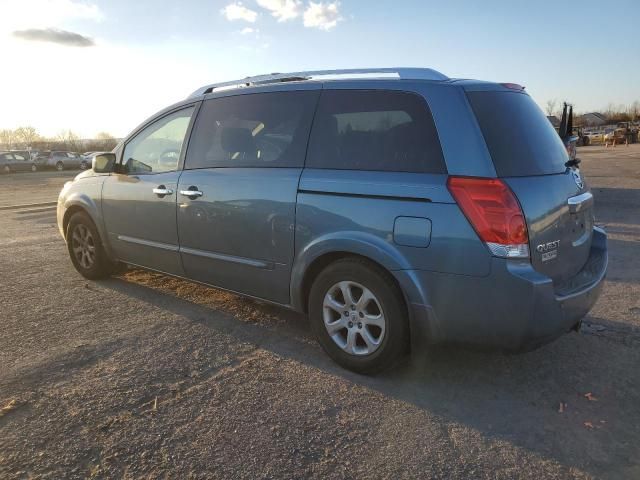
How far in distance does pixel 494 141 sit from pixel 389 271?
962 millimetres

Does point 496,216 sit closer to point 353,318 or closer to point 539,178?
point 539,178

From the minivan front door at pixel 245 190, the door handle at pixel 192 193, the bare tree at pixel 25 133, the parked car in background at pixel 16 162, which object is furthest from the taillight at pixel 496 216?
the bare tree at pixel 25 133

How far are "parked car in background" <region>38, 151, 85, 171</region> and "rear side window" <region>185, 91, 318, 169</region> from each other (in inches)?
1552

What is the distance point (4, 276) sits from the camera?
18.8 feet

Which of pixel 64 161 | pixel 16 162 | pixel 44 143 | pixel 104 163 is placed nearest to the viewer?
pixel 104 163

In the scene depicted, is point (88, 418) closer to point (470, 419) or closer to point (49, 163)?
Result: point (470, 419)

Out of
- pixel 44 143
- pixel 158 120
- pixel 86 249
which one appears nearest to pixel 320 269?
pixel 158 120

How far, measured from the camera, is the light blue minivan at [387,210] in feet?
9.30

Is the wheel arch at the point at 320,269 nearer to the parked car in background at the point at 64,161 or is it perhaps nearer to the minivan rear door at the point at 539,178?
the minivan rear door at the point at 539,178

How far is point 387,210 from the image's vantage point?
3062 mm

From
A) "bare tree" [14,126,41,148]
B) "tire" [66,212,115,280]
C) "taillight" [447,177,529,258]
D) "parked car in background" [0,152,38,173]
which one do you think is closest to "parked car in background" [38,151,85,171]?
"parked car in background" [0,152,38,173]

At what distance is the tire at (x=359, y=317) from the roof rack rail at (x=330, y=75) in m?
1.22

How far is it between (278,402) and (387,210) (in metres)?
1.29

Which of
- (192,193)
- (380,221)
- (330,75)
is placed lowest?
(380,221)
